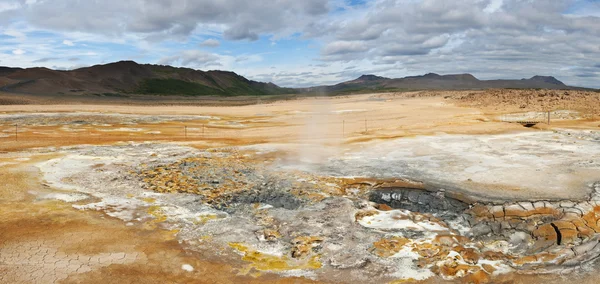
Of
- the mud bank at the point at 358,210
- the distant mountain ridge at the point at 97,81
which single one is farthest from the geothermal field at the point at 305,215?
the distant mountain ridge at the point at 97,81

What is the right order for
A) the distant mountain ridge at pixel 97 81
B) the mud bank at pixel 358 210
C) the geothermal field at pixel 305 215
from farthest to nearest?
the distant mountain ridge at pixel 97 81, the mud bank at pixel 358 210, the geothermal field at pixel 305 215

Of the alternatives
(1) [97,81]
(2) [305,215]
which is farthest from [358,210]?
(1) [97,81]

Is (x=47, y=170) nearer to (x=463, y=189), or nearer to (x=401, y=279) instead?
(x=401, y=279)

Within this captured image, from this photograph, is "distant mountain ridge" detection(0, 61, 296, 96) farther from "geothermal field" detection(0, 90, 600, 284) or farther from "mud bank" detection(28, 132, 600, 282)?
"mud bank" detection(28, 132, 600, 282)

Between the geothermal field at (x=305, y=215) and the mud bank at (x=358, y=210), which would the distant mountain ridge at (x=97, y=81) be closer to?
the geothermal field at (x=305, y=215)

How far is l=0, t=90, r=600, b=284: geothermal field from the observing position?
7.91 meters

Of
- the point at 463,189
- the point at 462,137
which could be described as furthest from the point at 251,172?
the point at 462,137

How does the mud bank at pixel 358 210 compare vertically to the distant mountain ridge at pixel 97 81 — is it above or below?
below

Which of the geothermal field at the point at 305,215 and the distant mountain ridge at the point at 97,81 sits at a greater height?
the distant mountain ridge at the point at 97,81

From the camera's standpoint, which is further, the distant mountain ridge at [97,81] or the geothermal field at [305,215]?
the distant mountain ridge at [97,81]

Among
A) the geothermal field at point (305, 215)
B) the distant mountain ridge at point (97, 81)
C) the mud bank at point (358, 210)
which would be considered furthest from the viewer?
the distant mountain ridge at point (97, 81)

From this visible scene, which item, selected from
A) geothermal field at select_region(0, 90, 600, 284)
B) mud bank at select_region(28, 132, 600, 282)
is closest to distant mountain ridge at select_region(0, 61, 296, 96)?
geothermal field at select_region(0, 90, 600, 284)

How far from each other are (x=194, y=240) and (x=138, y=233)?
146 cm

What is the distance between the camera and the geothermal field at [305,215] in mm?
7910
